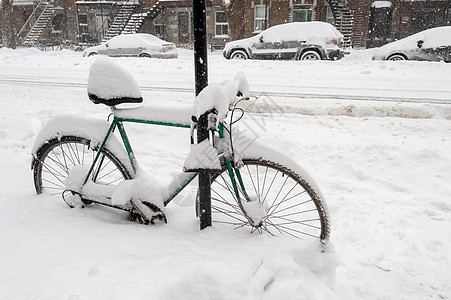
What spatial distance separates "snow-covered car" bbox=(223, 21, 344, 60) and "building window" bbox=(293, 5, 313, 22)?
1175 centimetres

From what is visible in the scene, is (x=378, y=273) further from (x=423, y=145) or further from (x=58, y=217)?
(x=423, y=145)

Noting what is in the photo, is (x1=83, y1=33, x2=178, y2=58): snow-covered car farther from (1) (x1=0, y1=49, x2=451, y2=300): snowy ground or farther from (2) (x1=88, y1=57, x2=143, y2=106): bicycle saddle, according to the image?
(2) (x1=88, y1=57, x2=143, y2=106): bicycle saddle

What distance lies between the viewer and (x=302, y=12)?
25172mm

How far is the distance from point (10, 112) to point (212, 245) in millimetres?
5721

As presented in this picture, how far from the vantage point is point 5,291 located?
1.99 meters

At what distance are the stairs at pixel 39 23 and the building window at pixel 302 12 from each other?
2230 centimetres

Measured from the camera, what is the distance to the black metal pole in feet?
7.41

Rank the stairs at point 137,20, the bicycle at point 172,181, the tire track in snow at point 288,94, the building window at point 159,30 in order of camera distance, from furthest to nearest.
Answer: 1. the building window at point 159,30
2. the stairs at point 137,20
3. the tire track in snow at point 288,94
4. the bicycle at point 172,181

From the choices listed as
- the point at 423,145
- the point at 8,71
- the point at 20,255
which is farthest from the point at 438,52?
the point at 8,71

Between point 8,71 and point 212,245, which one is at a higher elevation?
point 8,71

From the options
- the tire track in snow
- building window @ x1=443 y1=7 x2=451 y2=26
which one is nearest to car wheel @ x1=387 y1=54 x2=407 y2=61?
the tire track in snow

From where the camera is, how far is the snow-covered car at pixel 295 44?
13867mm

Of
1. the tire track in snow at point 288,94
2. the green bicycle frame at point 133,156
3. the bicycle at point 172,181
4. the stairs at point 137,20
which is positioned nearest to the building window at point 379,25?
the stairs at point 137,20

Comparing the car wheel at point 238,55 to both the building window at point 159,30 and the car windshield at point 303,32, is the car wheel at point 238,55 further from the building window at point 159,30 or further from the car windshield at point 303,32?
the building window at point 159,30
